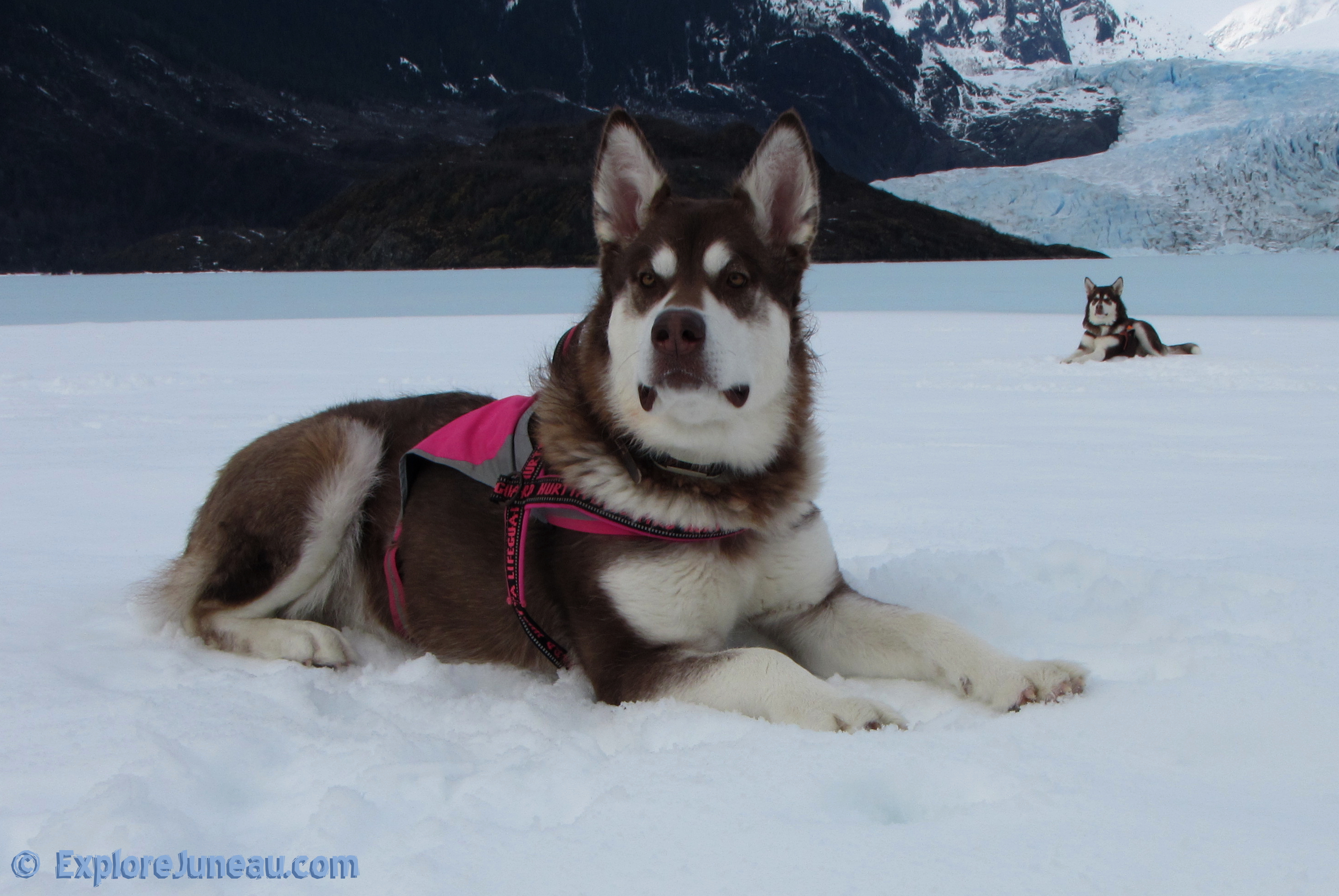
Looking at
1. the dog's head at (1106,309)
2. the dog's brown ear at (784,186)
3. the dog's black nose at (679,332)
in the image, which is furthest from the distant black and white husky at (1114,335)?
the dog's black nose at (679,332)

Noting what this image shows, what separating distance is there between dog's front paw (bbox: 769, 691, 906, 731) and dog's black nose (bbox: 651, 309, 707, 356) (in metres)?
1.08

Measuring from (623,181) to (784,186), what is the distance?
585mm

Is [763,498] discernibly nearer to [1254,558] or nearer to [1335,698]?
[1335,698]

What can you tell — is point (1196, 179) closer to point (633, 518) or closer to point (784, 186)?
point (784, 186)

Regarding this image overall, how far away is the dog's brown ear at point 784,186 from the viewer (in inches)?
131

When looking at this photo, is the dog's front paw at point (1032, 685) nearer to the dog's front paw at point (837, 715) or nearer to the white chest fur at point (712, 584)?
the dog's front paw at point (837, 715)

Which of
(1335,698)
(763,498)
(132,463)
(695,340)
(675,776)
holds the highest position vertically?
(695,340)

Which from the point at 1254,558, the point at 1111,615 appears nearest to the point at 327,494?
the point at 1111,615

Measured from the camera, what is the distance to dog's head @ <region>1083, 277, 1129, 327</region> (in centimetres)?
1577

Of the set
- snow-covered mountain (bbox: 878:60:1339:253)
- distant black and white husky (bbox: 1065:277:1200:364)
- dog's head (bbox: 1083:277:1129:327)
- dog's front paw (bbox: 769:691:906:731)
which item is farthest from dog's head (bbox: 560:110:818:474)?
snow-covered mountain (bbox: 878:60:1339:253)

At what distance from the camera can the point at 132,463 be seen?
7258mm

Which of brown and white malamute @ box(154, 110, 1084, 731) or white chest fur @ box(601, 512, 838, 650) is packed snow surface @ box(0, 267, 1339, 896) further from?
white chest fur @ box(601, 512, 838, 650)

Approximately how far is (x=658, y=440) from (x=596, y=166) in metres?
1.05

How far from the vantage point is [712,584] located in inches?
117
